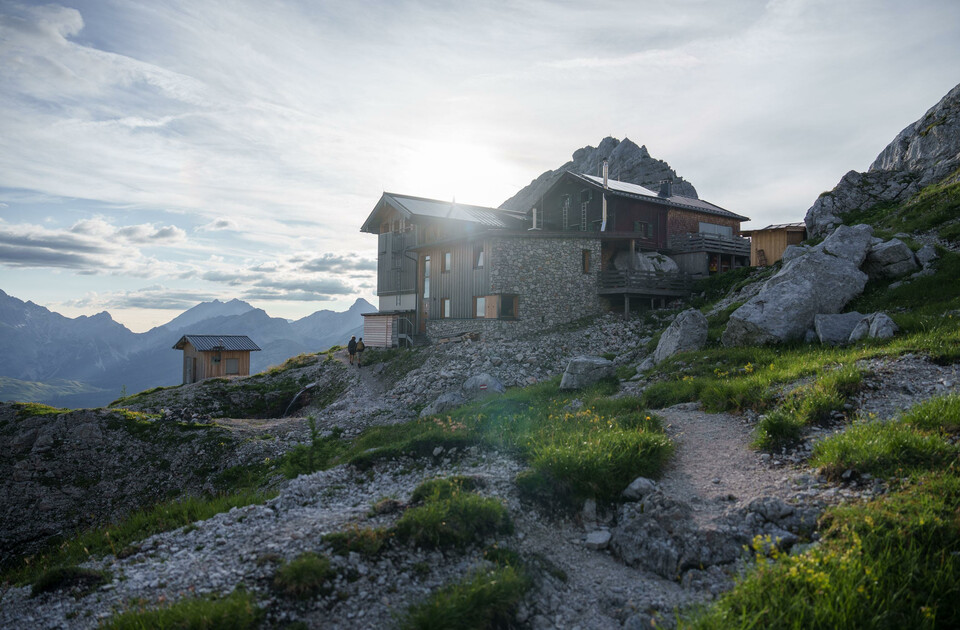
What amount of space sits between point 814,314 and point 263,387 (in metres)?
34.0

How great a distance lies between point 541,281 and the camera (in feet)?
119

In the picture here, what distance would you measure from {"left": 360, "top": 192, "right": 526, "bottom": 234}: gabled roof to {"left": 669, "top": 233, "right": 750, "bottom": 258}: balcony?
1437cm

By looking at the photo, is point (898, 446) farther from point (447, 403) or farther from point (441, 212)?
point (441, 212)

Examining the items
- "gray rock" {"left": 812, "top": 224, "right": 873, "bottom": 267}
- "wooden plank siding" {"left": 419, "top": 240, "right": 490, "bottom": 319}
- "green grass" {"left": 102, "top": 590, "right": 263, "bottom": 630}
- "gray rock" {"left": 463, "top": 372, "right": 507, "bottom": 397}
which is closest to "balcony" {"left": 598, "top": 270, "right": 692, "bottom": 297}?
"wooden plank siding" {"left": 419, "top": 240, "right": 490, "bottom": 319}

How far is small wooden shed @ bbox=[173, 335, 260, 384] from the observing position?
157ft

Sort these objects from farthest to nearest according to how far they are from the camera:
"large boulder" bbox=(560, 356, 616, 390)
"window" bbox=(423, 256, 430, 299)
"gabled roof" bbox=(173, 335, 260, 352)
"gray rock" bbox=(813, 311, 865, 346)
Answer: "gabled roof" bbox=(173, 335, 260, 352) → "window" bbox=(423, 256, 430, 299) → "large boulder" bbox=(560, 356, 616, 390) → "gray rock" bbox=(813, 311, 865, 346)

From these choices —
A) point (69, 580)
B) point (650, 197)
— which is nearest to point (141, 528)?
point (69, 580)

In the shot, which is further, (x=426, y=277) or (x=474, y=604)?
(x=426, y=277)

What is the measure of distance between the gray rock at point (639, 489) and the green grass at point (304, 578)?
16.7ft

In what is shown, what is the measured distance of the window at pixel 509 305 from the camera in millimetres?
35312

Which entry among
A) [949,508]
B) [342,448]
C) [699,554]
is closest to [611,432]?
[699,554]

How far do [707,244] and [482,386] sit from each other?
106ft

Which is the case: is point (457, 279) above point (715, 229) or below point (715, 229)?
below

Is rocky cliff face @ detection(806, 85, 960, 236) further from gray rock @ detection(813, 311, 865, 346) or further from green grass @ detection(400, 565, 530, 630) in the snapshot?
green grass @ detection(400, 565, 530, 630)
